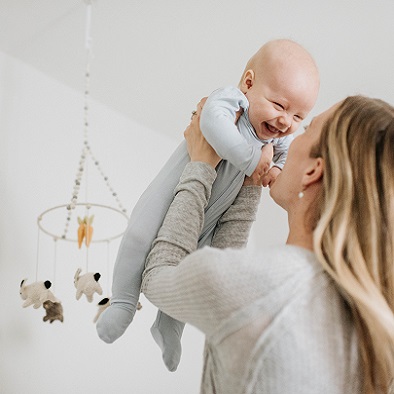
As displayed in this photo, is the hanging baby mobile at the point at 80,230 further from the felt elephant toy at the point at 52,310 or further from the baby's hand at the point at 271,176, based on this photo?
the baby's hand at the point at 271,176

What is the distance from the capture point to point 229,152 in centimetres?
118

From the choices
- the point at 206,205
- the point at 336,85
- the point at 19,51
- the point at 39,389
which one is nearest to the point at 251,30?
the point at 336,85

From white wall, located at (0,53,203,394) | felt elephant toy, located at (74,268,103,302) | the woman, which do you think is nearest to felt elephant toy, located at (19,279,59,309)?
felt elephant toy, located at (74,268,103,302)

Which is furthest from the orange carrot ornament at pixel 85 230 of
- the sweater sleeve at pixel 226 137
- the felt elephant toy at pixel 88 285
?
the sweater sleeve at pixel 226 137

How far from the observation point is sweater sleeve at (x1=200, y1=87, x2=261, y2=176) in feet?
3.87

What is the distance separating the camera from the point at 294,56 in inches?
51.9

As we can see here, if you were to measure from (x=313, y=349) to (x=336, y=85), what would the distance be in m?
2.14

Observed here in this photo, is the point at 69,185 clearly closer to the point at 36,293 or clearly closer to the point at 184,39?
the point at 36,293

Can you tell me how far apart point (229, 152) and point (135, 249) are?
260 millimetres

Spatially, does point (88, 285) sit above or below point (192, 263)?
below

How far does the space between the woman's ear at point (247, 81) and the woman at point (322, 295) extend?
0.41 metres

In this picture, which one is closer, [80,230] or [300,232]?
[300,232]

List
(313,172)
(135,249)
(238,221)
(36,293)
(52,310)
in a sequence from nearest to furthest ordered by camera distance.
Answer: (313,172), (135,249), (238,221), (36,293), (52,310)

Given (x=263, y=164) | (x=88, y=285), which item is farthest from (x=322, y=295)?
(x=88, y=285)
